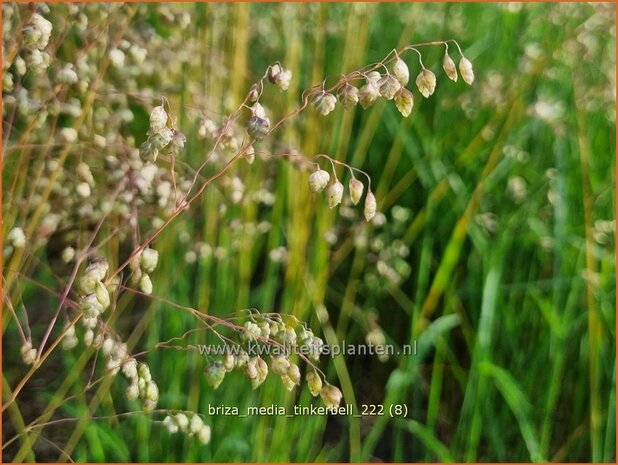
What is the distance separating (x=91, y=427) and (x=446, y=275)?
61 cm

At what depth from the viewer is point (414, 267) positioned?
1.32m

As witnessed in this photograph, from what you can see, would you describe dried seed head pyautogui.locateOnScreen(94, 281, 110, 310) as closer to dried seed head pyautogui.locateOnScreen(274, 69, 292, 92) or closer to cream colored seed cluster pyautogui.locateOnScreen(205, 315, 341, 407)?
cream colored seed cluster pyautogui.locateOnScreen(205, 315, 341, 407)

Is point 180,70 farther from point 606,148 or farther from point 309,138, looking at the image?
point 606,148

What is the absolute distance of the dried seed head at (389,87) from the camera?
2.15 feet

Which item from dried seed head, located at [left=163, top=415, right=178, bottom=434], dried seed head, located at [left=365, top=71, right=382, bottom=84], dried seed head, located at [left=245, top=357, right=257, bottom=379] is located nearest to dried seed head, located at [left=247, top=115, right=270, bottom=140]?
dried seed head, located at [left=365, top=71, right=382, bottom=84]

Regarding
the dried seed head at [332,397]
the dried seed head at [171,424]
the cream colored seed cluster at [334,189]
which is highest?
the cream colored seed cluster at [334,189]

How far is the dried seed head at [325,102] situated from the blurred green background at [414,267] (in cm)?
46

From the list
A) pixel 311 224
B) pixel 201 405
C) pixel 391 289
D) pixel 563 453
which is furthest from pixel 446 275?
pixel 201 405

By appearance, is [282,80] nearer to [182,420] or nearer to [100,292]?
[100,292]

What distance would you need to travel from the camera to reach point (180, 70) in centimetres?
123

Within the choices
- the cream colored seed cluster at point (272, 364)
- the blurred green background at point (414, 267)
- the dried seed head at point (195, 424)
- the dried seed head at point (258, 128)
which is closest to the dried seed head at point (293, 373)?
the cream colored seed cluster at point (272, 364)

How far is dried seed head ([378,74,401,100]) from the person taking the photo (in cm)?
65

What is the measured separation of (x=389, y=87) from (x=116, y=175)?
0.48 metres

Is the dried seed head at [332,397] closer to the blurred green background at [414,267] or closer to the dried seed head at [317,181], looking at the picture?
the dried seed head at [317,181]
